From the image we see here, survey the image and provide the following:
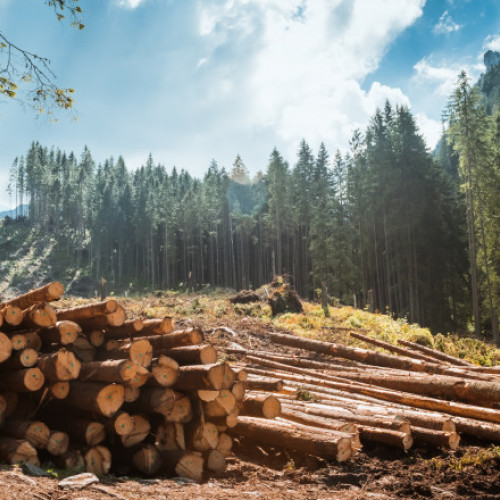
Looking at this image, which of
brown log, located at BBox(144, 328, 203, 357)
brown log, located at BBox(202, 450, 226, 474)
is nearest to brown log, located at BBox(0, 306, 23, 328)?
brown log, located at BBox(144, 328, 203, 357)

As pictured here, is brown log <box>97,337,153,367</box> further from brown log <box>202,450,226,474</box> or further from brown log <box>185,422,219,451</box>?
brown log <box>202,450,226,474</box>

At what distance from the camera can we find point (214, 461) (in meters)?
5.54

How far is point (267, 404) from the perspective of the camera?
6195 millimetres

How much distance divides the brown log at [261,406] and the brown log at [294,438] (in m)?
0.10

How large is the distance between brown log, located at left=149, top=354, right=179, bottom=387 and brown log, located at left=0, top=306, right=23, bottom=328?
2.08 meters

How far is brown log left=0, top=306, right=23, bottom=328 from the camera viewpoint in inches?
228

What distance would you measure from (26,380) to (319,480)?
152 inches

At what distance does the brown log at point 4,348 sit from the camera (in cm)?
546

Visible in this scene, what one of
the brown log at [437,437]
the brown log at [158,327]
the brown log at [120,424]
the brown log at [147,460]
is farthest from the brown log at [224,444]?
the brown log at [437,437]

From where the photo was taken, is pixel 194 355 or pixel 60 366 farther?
pixel 194 355

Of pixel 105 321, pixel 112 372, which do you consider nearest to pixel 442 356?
pixel 105 321

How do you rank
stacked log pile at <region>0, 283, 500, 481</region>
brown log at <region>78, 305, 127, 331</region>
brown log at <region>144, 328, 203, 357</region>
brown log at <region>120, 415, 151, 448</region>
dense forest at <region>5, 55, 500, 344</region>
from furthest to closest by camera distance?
dense forest at <region>5, 55, 500, 344</region>
brown log at <region>144, 328, 203, 357</region>
brown log at <region>78, 305, 127, 331</region>
brown log at <region>120, 415, 151, 448</region>
stacked log pile at <region>0, 283, 500, 481</region>

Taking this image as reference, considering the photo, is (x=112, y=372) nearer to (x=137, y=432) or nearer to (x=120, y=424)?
(x=120, y=424)

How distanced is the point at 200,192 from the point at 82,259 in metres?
25.8
